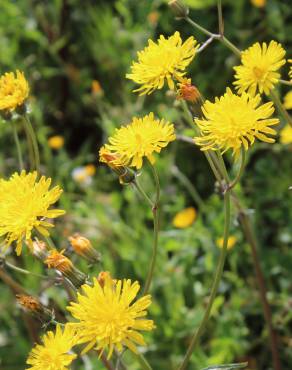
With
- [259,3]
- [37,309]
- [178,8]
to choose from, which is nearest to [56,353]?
[37,309]

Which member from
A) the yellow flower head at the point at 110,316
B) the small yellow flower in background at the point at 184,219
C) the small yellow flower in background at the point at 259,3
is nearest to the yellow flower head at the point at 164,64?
the yellow flower head at the point at 110,316

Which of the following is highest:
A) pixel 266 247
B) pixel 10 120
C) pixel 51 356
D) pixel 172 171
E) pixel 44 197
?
pixel 172 171

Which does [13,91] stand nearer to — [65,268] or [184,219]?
[65,268]

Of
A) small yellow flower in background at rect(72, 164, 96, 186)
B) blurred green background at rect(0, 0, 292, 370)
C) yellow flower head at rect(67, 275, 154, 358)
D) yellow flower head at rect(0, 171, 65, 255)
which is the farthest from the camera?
small yellow flower in background at rect(72, 164, 96, 186)

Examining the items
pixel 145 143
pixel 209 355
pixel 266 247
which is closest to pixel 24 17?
pixel 266 247

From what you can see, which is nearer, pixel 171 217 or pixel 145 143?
pixel 145 143

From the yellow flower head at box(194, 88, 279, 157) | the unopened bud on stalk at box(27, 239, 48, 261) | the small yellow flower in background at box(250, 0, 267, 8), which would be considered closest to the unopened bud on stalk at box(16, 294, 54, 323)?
the unopened bud on stalk at box(27, 239, 48, 261)

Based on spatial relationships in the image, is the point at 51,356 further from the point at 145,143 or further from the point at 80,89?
the point at 80,89

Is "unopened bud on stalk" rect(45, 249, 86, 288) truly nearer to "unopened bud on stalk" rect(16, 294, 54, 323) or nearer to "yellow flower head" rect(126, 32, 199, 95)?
"unopened bud on stalk" rect(16, 294, 54, 323)
